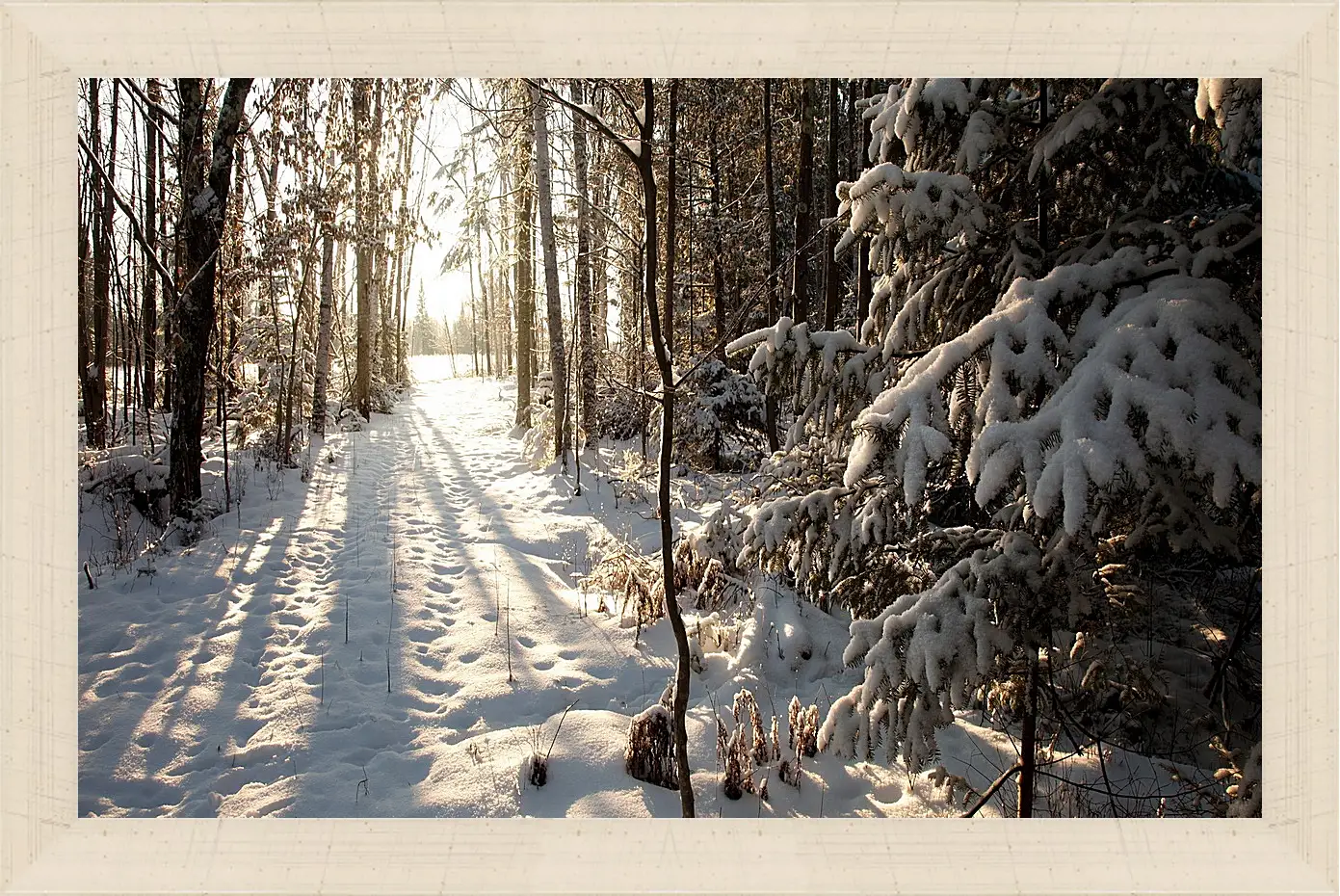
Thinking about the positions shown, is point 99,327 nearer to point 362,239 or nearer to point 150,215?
point 150,215

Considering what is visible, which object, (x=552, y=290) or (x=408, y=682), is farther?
(x=552, y=290)

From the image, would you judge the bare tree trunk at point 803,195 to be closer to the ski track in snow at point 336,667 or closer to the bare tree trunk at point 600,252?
the bare tree trunk at point 600,252

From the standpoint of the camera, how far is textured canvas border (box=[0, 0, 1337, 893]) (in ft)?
5.16

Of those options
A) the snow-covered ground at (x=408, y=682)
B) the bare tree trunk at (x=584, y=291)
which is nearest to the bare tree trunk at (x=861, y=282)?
the snow-covered ground at (x=408, y=682)

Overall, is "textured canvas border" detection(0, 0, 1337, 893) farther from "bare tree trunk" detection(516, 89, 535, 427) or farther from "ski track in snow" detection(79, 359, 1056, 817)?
"bare tree trunk" detection(516, 89, 535, 427)

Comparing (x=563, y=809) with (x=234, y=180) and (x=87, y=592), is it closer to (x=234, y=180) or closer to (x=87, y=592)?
(x=87, y=592)

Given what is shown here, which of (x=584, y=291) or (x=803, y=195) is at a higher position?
(x=803, y=195)

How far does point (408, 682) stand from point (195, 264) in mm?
4513

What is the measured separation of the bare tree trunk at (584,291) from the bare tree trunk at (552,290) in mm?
315

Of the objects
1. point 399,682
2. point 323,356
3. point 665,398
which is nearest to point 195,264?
point 399,682

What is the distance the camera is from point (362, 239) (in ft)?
32.3
